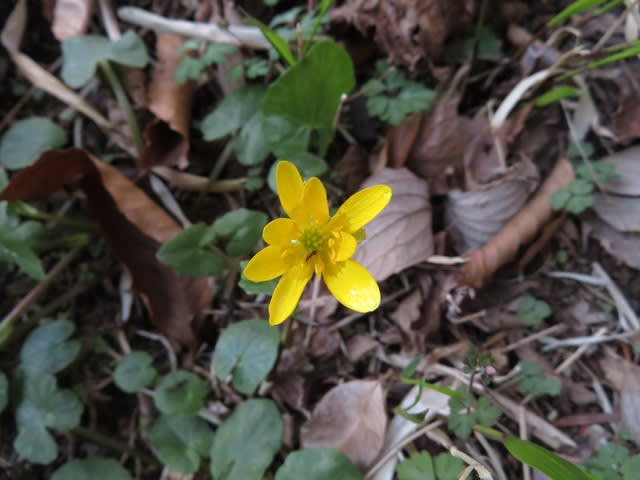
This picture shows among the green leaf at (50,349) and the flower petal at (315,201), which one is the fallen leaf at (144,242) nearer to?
the green leaf at (50,349)

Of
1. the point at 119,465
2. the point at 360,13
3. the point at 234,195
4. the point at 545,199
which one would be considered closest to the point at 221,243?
the point at 234,195

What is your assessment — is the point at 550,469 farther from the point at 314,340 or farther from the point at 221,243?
the point at 221,243

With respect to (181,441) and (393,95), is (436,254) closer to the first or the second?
(393,95)

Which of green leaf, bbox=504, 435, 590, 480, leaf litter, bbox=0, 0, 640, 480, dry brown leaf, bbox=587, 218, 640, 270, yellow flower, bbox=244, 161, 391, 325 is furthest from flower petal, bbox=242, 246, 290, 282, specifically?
Answer: dry brown leaf, bbox=587, 218, 640, 270

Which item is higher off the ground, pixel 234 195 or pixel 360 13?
pixel 360 13

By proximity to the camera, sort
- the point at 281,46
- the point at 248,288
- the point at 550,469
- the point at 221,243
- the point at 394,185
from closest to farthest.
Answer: the point at 550,469
the point at 248,288
the point at 281,46
the point at 394,185
the point at 221,243

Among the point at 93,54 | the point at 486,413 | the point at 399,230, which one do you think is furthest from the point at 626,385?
the point at 93,54
